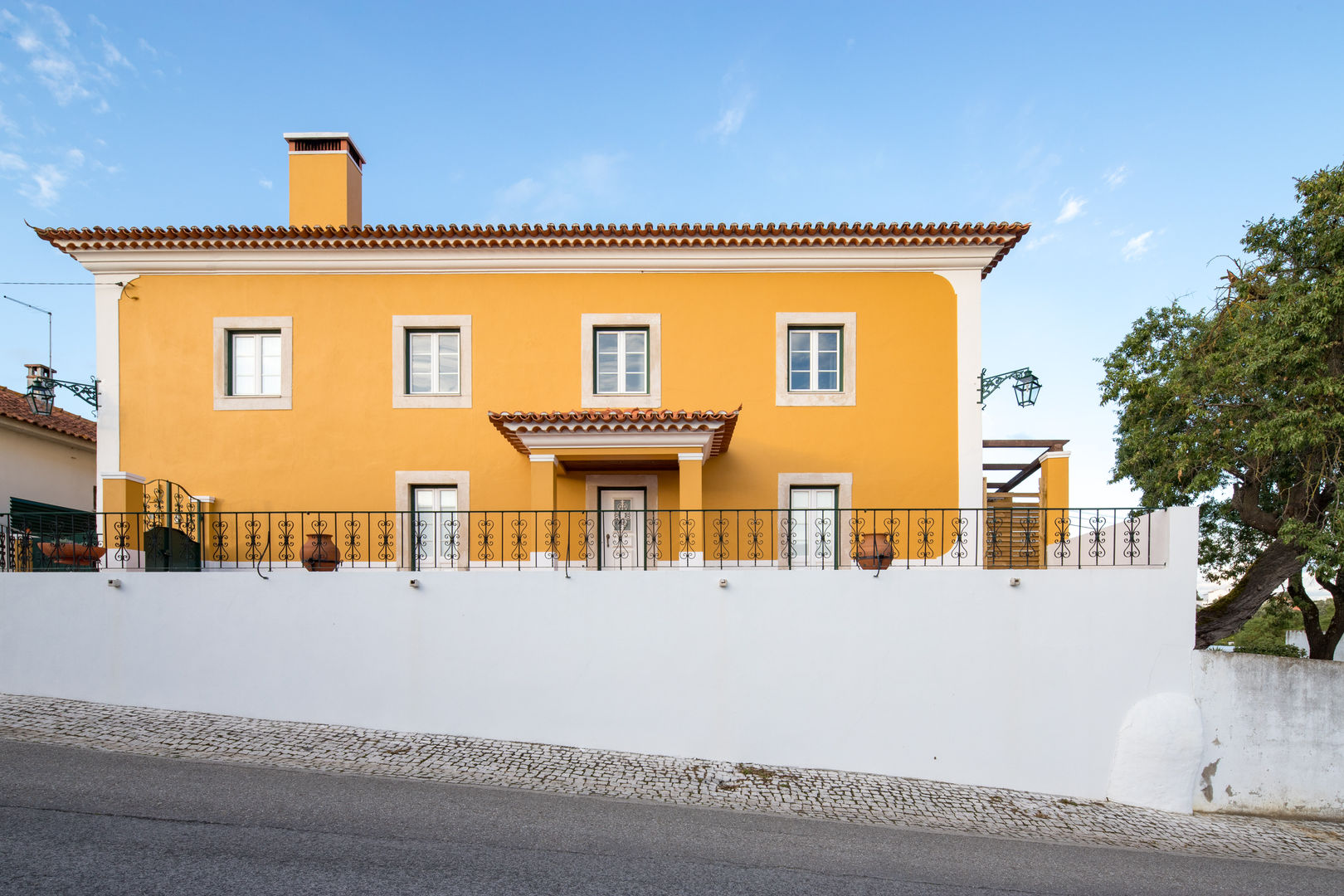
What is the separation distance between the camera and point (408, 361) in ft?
38.0

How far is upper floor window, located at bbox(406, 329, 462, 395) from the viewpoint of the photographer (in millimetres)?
11586

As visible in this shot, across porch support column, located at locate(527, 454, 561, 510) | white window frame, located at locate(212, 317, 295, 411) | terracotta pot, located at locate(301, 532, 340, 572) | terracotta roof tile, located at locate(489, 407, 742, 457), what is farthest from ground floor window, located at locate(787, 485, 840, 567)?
white window frame, located at locate(212, 317, 295, 411)

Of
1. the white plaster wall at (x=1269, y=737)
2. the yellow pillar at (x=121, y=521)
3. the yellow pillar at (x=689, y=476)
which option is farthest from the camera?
the yellow pillar at (x=689, y=476)

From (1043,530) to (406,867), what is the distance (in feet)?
26.1

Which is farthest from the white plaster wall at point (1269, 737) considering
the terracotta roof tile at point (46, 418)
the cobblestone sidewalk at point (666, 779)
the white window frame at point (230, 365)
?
the terracotta roof tile at point (46, 418)

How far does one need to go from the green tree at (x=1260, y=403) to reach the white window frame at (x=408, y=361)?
10092 millimetres

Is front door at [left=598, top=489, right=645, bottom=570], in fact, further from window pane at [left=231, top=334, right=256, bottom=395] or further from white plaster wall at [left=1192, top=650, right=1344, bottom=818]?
white plaster wall at [left=1192, top=650, right=1344, bottom=818]

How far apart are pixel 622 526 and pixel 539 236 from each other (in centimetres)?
465

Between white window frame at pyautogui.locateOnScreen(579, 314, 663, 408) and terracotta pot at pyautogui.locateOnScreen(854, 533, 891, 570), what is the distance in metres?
4.04

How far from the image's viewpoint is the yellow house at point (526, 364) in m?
11.2

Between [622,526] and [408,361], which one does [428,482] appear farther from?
[622,526]

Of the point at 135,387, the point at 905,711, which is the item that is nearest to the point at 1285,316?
the point at 905,711

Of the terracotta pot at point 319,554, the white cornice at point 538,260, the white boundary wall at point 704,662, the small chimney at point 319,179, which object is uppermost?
the small chimney at point 319,179

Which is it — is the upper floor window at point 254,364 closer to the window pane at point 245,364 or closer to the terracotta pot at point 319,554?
the window pane at point 245,364
